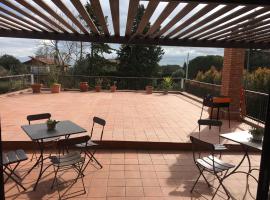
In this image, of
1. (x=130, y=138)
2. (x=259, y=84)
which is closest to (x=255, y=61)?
(x=259, y=84)

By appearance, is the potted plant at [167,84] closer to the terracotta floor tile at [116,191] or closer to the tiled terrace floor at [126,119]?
the tiled terrace floor at [126,119]

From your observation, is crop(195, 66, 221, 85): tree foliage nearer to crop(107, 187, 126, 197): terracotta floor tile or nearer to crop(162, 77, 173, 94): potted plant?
crop(162, 77, 173, 94): potted plant

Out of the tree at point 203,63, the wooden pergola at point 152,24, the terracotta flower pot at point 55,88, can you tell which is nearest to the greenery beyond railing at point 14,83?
the terracotta flower pot at point 55,88

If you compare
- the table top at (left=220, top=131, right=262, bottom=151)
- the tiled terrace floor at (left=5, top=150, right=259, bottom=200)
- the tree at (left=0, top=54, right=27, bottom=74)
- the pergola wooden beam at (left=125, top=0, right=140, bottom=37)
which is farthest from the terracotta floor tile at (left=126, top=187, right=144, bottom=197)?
the tree at (left=0, top=54, right=27, bottom=74)

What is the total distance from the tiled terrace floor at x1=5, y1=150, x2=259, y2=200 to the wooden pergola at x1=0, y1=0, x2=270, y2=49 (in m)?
2.06

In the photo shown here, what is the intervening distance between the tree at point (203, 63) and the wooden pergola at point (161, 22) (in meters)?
13.9

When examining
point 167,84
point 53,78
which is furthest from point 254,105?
point 53,78

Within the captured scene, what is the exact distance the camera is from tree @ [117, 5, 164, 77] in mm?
19875

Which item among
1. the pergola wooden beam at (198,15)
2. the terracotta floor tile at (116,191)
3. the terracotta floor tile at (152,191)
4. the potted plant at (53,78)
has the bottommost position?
the terracotta floor tile at (152,191)

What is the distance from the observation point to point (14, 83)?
11.3 meters

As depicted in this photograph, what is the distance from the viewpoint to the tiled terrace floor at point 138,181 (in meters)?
3.00

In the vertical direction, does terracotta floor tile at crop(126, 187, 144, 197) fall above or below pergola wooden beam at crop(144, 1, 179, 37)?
below

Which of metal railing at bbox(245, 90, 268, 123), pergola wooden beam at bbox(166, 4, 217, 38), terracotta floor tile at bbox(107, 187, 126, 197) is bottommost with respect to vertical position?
terracotta floor tile at bbox(107, 187, 126, 197)

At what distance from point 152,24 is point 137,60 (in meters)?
16.8
